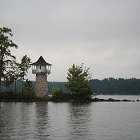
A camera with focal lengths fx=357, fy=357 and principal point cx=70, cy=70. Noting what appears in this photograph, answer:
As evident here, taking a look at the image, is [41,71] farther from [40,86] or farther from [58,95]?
[58,95]

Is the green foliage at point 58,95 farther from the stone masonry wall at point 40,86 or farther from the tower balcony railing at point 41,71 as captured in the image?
the tower balcony railing at point 41,71

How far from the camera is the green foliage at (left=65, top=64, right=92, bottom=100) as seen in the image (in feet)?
263

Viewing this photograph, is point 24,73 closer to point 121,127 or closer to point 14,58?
point 14,58

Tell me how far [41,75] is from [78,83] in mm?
9128

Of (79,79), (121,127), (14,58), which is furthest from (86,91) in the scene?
(121,127)

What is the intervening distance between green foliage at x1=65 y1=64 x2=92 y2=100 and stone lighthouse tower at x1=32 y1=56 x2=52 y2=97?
6.25 metres

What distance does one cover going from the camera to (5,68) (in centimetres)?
6681

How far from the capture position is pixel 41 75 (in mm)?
76250

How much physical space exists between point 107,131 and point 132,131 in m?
1.97

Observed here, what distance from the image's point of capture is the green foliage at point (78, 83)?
3152 inches

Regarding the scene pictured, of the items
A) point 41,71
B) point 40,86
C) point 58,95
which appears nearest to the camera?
point 40,86

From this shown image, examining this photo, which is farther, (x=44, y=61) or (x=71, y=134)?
(x=44, y=61)

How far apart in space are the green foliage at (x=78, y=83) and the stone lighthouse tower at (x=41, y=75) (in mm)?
6254

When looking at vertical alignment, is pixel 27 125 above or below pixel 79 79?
below
